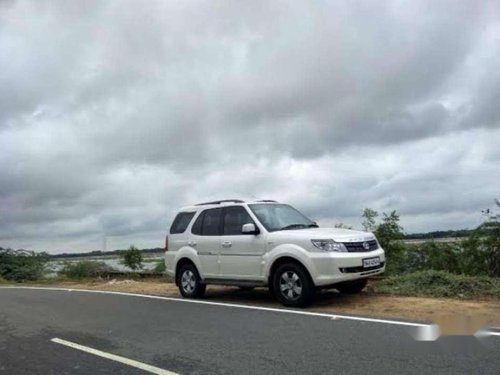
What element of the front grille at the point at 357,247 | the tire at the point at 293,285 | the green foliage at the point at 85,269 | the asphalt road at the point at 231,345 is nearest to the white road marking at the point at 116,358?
the asphalt road at the point at 231,345

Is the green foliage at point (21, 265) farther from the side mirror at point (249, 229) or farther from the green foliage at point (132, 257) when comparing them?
the side mirror at point (249, 229)

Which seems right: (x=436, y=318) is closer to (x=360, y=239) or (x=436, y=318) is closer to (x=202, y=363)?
(x=360, y=239)

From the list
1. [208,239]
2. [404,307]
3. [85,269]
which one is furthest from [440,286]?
[85,269]

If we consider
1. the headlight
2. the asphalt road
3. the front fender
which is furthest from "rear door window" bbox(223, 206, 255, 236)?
the headlight

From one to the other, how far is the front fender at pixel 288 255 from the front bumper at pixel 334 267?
0.06 m

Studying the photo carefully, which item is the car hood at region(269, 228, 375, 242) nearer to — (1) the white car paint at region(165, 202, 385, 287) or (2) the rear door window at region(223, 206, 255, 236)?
(1) the white car paint at region(165, 202, 385, 287)

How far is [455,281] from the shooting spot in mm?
12008

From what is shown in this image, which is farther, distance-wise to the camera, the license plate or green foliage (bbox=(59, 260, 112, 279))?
green foliage (bbox=(59, 260, 112, 279))

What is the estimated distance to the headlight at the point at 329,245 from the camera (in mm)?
10484

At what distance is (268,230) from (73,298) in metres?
6.50

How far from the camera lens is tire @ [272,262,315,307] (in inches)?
417

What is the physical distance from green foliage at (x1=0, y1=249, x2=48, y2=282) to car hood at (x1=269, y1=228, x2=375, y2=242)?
1031 inches

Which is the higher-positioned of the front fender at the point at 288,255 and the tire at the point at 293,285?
the front fender at the point at 288,255

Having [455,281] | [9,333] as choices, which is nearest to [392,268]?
[455,281]
